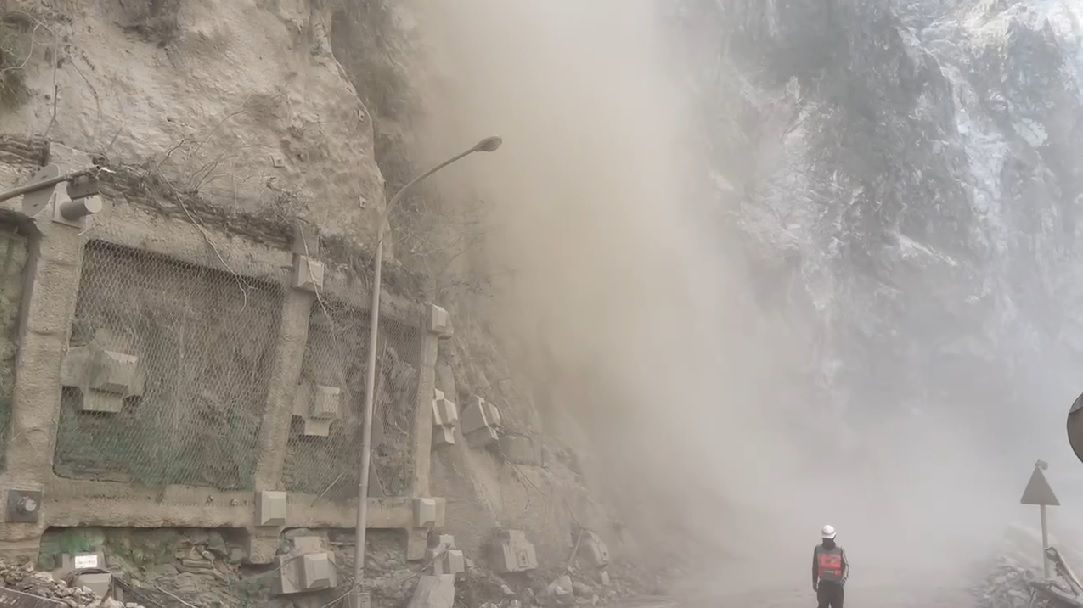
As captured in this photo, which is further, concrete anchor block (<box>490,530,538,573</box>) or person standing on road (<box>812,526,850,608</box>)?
concrete anchor block (<box>490,530,538,573</box>)

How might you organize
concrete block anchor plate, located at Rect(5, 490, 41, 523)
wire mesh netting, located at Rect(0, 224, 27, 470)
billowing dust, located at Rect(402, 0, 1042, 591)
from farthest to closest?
billowing dust, located at Rect(402, 0, 1042, 591) → wire mesh netting, located at Rect(0, 224, 27, 470) → concrete block anchor plate, located at Rect(5, 490, 41, 523)

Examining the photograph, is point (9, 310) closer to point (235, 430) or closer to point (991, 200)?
point (235, 430)

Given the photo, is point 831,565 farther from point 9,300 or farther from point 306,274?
point 9,300

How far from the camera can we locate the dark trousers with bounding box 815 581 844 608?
10844 mm

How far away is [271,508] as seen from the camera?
10789 millimetres

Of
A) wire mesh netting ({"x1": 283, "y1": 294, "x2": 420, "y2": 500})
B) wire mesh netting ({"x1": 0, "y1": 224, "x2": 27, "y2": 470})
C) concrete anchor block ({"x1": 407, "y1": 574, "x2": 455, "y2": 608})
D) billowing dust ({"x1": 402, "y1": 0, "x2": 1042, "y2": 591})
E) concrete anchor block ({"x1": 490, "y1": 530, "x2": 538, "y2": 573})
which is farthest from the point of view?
billowing dust ({"x1": 402, "y1": 0, "x2": 1042, "y2": 591})

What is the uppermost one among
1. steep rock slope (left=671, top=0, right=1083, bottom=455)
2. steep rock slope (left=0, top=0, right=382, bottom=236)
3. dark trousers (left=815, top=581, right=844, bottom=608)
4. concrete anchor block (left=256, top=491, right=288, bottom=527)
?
steep rock slope (left=671, top=0, right=1083, bottom=455)

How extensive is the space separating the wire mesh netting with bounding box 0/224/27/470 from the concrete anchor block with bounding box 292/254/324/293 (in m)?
3.44

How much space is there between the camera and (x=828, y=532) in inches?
436

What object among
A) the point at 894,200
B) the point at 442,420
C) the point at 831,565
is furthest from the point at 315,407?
the point at 894,200

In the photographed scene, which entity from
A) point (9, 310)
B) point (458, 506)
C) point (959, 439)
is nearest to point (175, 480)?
point (9, 310)

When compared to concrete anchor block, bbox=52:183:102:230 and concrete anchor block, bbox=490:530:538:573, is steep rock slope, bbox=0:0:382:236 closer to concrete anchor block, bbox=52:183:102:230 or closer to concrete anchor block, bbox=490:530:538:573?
concrete anchor block, bbox=52:183:102:230

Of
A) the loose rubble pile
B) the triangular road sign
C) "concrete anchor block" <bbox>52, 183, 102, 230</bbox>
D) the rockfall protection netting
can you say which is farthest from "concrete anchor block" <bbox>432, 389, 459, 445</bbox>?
the triangular road sign

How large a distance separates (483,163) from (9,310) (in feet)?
46.7
